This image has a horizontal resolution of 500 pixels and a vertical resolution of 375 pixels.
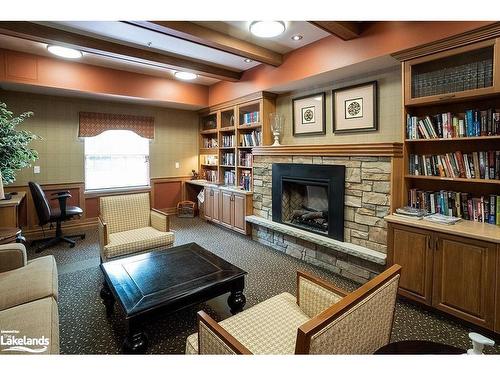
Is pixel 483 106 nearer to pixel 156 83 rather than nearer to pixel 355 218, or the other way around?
pixel 355 218

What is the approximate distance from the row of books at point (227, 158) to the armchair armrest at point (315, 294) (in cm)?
372

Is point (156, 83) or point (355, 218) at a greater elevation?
point (156, 83)

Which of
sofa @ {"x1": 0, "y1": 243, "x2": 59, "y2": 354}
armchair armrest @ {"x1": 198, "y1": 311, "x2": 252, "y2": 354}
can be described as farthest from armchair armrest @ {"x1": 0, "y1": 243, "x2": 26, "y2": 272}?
armchair armrest @ {"x1": 198, "y1": 311, "x2": 252, "y2": 354}

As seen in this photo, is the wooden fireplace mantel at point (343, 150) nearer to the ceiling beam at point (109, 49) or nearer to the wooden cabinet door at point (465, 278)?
the wooden cabinet door at point (465, 278)

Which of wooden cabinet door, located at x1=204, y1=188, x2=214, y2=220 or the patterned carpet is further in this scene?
wooden cabinet door, located at x1=204, y1=188, x2=214, y2=220

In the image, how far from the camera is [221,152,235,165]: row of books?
5.28 meters

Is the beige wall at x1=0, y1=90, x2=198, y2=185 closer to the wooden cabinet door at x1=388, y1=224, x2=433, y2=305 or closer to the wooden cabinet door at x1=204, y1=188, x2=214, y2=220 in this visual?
the wooden cabinet door at x1=204, y1=188, x2=214, y2=220

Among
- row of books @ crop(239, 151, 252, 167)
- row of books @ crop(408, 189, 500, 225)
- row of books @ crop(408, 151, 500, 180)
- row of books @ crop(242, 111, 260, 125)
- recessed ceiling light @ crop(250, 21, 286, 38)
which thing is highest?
recessed ceiling light @ crop(250, 21, 286, 38)

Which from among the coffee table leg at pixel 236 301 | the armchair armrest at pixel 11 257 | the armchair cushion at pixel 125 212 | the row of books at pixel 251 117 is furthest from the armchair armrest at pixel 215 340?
the row of books at pixel 251 117

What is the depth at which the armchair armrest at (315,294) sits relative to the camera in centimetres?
159

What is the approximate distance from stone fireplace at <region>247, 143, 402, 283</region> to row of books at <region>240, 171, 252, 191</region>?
0.47 m
